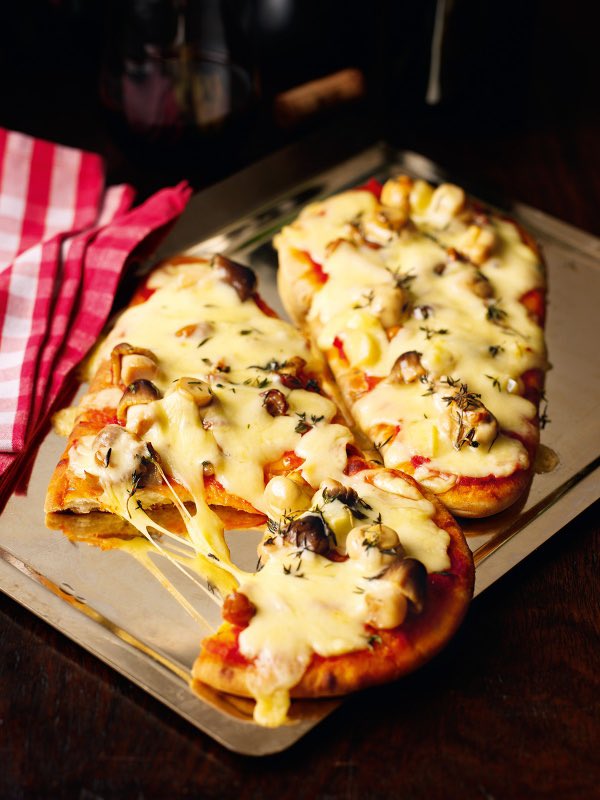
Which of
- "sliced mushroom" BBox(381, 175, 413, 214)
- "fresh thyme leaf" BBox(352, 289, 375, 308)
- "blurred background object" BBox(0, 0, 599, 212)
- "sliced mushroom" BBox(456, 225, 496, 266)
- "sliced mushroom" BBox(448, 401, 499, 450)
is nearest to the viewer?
"sliced mushroom" BBox(448, 401, 499, 450)

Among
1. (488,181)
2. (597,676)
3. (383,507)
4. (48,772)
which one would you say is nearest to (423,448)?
(383,507)

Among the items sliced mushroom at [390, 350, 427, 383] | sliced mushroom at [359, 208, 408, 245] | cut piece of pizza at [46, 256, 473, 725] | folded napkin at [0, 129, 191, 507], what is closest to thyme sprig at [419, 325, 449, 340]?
sliced mushroom at [390, 350, 427, 383]

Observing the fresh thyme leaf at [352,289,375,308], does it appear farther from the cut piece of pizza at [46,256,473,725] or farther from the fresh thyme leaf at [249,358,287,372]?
the fresh thyme leaf at [249,358,287,372]

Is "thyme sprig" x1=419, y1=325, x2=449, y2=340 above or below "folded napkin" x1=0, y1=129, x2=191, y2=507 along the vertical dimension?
above

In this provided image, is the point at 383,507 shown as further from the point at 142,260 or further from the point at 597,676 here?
the point at 142,260

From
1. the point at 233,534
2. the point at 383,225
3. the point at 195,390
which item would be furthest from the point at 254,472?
the point at 383,225

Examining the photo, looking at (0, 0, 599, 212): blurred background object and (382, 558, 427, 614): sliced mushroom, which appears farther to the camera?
(0, 0, 599, 212): blurred background object

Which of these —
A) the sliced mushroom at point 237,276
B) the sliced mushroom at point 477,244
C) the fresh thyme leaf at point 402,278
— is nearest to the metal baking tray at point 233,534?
the sliced mushroom at point 237,276

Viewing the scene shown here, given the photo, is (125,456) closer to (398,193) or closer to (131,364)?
(131,364)
